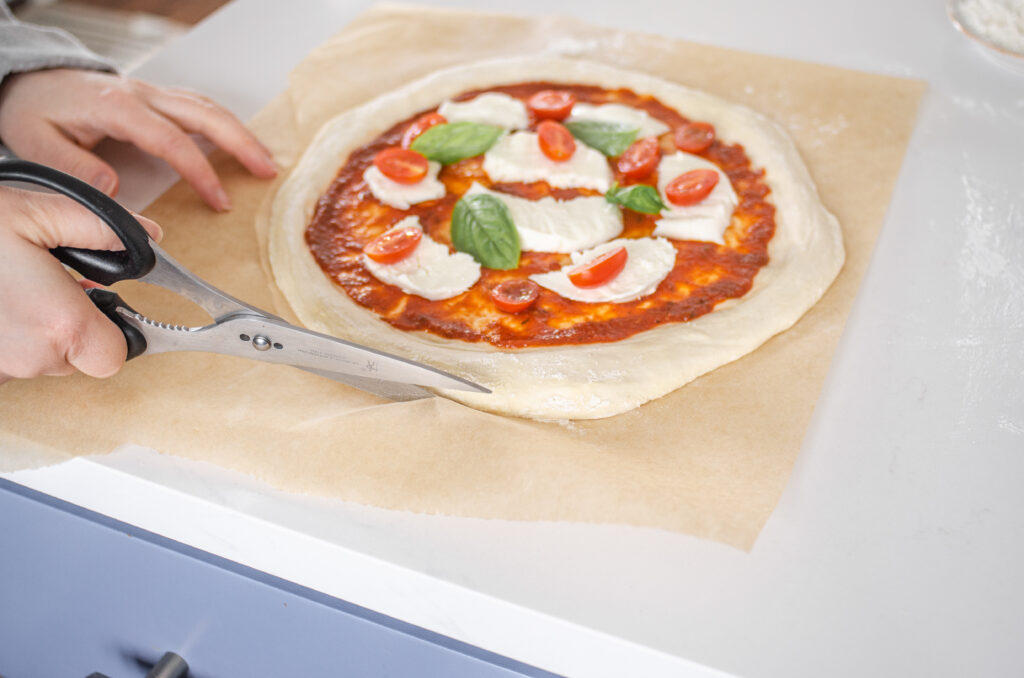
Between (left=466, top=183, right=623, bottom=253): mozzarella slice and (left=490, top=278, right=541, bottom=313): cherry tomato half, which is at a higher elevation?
(left=466, top=183, right=623, bottom=253): mozzarella slice

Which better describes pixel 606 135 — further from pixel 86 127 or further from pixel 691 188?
pixel 86 127

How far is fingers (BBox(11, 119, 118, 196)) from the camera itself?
2.00 m

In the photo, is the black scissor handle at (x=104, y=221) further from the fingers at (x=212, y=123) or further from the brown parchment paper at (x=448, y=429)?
the fingers at (x=212, y=123)

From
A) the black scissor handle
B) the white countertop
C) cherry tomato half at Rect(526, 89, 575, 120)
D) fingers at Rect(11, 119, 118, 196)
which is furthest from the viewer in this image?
cherry tomato half at Rect(526, 89, 575, 120)

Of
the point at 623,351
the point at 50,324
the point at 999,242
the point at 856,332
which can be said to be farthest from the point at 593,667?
the point at 999,242

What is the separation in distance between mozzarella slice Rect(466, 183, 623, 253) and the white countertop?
0.60 meters

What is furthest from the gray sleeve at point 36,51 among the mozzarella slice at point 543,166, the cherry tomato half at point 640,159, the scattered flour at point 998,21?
the scattered flour at point 998,21

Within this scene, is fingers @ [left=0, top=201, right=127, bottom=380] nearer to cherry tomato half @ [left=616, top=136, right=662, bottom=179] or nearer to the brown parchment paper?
the brown parchment paper

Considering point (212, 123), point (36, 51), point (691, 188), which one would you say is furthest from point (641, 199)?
point (36, 51)

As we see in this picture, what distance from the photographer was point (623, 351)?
5.39ft

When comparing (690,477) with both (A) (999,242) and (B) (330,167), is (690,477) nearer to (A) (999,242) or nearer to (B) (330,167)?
(A) (999,242)

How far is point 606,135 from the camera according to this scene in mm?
2234

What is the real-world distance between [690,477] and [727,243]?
2.53 ft

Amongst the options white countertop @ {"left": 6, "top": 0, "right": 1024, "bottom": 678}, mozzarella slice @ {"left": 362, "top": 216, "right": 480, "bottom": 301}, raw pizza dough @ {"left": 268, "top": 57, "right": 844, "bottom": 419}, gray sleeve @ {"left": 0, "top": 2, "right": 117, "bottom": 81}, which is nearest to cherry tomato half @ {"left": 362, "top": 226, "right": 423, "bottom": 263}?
mozzarella slice @ {"left": 362, "top": 216, "right": 480, "bottom": 301}
